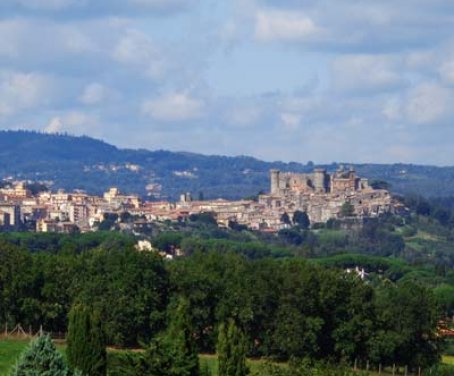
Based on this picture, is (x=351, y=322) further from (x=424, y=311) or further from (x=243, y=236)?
(x=243, y=236)

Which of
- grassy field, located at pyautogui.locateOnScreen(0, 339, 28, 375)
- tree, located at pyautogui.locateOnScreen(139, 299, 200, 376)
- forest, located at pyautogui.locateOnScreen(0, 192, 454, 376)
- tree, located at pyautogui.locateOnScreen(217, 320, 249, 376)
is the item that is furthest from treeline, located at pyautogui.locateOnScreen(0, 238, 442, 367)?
tree, located at pyautogui.locateOnScreen(139, 299, 200, 376)

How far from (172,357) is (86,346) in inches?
119

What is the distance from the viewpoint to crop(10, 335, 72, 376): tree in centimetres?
3056

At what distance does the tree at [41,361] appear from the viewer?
3056 centimetres

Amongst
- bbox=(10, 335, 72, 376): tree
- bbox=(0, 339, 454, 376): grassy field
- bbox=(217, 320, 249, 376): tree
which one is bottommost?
bbox=(0, 339, 454, 376): grassy field

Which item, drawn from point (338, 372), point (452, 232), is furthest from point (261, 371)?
point (452, 232)

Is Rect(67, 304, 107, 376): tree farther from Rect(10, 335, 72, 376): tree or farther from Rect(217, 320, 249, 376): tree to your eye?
Rect(10, 335, 72, 376): tree

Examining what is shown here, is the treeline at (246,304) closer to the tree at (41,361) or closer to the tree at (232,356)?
the tree at (232,356)

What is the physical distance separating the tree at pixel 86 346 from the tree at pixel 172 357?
5.60ft

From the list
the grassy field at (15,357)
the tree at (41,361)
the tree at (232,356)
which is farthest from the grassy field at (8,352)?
the tree at (41,361)

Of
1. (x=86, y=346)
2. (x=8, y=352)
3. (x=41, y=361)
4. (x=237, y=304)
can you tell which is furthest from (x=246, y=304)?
(x=41, y=361)

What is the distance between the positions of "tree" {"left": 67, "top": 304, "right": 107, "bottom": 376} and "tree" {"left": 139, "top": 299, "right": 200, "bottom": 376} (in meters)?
1.71

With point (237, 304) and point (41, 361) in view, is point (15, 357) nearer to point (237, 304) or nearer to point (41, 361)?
point (237, 304)

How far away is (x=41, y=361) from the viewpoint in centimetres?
3078
